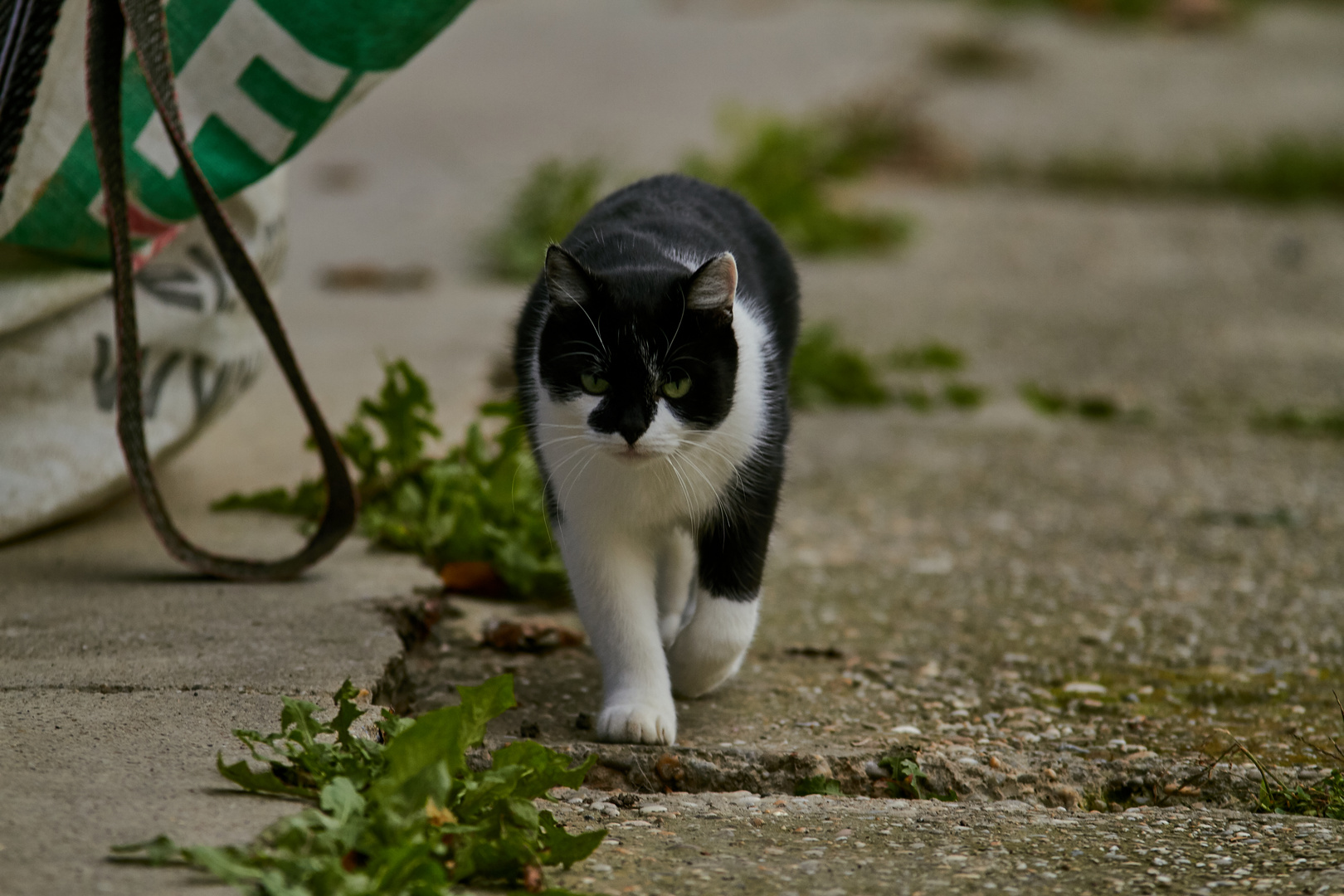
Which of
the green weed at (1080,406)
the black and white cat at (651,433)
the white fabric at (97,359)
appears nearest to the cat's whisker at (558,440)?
the black and white cat at (651,433)

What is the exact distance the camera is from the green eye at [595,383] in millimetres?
1921

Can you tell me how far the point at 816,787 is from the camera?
185 centimetres

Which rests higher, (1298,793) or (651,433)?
(651,433)

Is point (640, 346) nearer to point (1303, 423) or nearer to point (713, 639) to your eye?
point (713, 639)

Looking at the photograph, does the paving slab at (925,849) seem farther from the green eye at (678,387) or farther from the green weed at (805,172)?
the green weed at (805,172)

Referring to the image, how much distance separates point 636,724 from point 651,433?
15.5 inches

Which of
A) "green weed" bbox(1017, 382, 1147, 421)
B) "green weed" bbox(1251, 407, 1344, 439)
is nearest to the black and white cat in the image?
"green weed" bbox(1017, 382, 1147, 421)

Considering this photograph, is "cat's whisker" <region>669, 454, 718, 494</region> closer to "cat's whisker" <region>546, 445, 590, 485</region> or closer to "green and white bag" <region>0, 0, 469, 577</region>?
"cat's whisker" <region>546, 445, 590, 485</region>

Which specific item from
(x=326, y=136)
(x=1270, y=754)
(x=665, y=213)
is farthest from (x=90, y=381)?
(x=326, y=136)

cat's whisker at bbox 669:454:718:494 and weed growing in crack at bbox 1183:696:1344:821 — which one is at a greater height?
cat's whisker at bbox 669:454:718:494

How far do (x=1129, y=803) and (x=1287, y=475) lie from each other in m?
1.63

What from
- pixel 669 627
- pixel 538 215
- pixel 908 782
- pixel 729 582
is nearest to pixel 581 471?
pixel 729 582

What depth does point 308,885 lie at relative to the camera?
1.35m

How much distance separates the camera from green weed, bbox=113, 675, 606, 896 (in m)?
1.36
